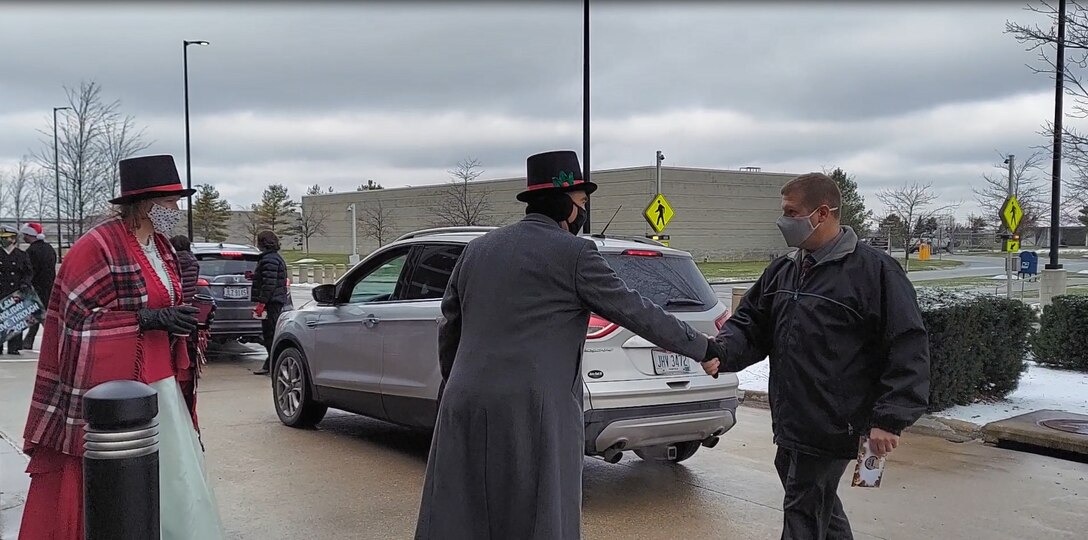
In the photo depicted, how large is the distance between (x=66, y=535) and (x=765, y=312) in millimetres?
3351

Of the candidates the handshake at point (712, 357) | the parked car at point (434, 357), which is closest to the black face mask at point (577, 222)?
the handshake at point (712, 357)

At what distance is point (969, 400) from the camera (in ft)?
28.0

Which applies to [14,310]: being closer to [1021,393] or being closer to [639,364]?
[639,364]

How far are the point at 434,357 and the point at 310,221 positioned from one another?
75.1 meters

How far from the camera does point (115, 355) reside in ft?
12.6

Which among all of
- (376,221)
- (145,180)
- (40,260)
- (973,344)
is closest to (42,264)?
(40,260)

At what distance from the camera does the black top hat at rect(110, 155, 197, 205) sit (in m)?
4.06

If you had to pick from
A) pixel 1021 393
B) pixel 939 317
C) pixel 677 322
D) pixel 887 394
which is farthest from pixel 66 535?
pixel 1021 393

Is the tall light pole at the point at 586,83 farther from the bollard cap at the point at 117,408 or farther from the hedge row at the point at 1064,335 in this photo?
the bollard cap at the point at 117,408

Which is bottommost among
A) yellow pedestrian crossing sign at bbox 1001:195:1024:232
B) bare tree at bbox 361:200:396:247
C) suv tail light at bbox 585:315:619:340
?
suv tail light at bbox 585:315:619:340

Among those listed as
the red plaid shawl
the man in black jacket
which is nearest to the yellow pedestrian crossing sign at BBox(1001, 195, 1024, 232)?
the man in black jacket

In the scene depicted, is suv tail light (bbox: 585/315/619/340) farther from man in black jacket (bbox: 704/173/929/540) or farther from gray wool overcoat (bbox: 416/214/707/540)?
gray wool overcoat (bbox: 416/214/707/540)

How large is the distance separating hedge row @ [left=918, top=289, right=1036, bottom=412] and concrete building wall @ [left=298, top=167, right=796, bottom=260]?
161 feet

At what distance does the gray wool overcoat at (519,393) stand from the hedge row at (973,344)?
5606 mm
